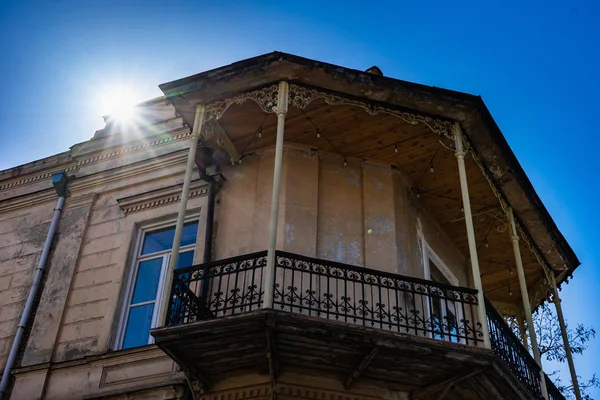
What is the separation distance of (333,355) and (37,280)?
19.7 feet

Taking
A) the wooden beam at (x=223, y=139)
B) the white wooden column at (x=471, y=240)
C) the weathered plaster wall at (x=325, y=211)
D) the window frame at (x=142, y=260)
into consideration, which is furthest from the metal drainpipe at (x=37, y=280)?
the white wooden column at (x=471, y=240)

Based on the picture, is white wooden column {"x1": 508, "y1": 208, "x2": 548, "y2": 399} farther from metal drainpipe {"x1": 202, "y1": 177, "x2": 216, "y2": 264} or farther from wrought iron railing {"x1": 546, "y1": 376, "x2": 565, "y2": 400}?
metal drainpipe {"x1": 202, "y1": 177, "x2": 216, "y2": 264}

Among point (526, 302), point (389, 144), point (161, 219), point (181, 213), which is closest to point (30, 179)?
point (161, 219)

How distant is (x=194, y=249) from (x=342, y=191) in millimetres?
2522

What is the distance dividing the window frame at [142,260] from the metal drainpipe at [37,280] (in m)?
1.72

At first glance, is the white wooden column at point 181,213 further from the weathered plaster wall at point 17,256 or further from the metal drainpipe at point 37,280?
the weathered plaster wall at point 17,256

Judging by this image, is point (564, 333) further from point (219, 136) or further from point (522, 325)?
point (219, 136)

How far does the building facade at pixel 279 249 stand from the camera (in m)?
8.87

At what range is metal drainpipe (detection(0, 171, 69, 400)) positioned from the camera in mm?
11156

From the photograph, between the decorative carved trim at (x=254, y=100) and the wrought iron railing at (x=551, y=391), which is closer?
the decorative carved trim at (x=254, y=100)

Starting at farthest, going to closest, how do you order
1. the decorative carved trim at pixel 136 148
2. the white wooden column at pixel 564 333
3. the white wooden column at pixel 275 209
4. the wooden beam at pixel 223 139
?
the decorative carved trim at pixel 136 148
the white wooden column at pixel 564 333
the wooden beam at pixel 223 139
the white wooden column at pixel 275 209

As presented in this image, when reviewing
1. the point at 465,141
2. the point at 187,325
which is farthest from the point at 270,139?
the point at 187,325

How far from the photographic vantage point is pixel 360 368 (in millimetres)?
8805

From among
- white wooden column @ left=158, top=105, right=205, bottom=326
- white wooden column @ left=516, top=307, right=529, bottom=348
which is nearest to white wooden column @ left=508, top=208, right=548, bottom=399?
white wooden column @ left=516, top=307, right=529, bottom=348
